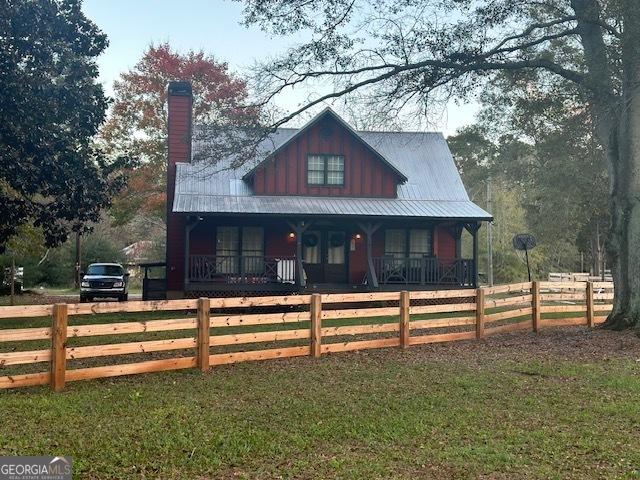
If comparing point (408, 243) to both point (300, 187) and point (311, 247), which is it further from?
point (300, 187)

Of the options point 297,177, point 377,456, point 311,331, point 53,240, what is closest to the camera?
point 377,456

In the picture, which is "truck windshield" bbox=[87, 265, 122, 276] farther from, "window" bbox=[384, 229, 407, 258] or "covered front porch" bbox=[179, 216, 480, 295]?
"window" bbox=[384, 229, 407, 258]

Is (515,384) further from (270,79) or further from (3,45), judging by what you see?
(3,45)

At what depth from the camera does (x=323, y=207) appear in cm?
2041

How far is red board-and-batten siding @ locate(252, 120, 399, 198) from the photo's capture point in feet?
70.5

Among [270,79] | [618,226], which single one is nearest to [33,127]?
[270,79]

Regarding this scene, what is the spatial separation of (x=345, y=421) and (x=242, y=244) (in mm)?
15363

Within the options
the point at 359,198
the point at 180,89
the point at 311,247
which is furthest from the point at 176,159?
the point at 359,198

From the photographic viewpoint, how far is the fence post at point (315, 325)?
10406 mm

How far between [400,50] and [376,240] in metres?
10.5

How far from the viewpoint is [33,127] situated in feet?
46.4

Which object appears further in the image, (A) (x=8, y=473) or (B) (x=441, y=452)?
(B) (x=441, y=452)

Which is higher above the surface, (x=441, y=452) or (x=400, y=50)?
(x=400, y=50)
